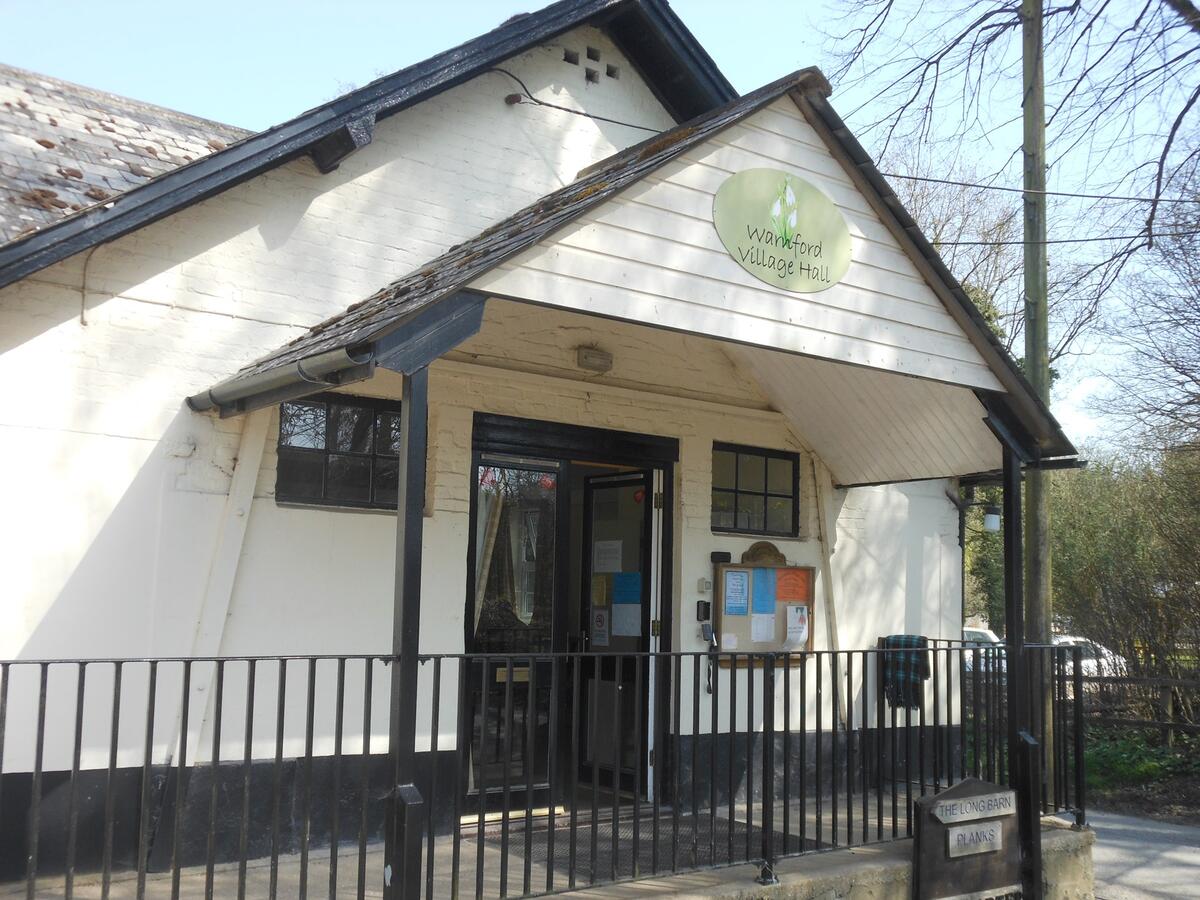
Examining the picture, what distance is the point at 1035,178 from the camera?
8625mm

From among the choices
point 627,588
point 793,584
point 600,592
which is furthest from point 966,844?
point 600,592

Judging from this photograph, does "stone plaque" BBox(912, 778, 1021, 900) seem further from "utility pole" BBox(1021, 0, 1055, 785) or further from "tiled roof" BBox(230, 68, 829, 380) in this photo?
"tiled roof" BBox(230, 68, 829, 380)

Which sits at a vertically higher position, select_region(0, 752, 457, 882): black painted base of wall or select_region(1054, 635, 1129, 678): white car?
select_region(1054, 635, 1129, 678): white car

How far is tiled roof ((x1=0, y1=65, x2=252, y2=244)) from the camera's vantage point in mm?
5250

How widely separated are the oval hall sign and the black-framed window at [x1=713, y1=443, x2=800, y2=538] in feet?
8.29

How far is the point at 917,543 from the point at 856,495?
0.84 metres

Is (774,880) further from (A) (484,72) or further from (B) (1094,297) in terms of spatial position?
(B) (1094,297)

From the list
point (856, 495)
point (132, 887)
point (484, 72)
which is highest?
point (484, 72)

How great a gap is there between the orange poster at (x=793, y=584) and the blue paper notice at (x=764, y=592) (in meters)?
0.06

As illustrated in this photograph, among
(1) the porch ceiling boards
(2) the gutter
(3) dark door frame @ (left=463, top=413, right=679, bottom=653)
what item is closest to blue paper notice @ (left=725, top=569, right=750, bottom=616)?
(3) dark door frame @ (left=463, top=413, right=679, bottom=653)

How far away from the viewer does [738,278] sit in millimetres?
5262

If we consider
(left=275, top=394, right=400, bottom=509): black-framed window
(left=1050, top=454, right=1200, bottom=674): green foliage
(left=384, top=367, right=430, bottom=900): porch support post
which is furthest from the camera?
(left=1050, top=454, right=1200, bottom=674): green foliage

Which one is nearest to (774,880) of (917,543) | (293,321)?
(293,321)

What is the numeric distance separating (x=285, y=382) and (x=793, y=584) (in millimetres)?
4674
